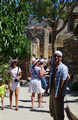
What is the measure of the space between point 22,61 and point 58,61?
40.0 feet

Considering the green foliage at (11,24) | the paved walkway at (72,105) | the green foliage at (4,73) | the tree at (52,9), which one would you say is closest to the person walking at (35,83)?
the green foliage at (4,73)

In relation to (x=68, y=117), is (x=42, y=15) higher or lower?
higher

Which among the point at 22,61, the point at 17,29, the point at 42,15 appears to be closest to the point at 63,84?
the point at 17,29

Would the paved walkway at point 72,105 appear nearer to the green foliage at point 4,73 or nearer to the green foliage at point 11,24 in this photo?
the green foliage at point 4,73

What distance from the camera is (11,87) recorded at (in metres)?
8.40

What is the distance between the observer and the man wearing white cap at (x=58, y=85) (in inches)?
228

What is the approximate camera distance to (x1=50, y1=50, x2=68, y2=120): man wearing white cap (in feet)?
19.0

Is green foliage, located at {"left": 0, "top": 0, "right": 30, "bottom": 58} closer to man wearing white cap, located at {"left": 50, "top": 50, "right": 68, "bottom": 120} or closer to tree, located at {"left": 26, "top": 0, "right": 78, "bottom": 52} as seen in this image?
man wearing white cap, located at {"left": 50, "top": 50, "right": 68, "bottom": 120}

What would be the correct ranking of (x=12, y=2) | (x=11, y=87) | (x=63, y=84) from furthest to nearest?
(x=11, y=87)
(x=12, y=2)
(x=63, y=84)

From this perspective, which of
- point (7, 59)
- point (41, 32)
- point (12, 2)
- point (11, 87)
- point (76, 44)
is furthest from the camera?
point (41, 32)

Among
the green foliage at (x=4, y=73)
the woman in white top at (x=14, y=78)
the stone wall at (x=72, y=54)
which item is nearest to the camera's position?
the green foliage at (x=4, y=73)

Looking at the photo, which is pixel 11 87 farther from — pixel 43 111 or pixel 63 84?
pixel 63 84

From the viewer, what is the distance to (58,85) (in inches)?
228

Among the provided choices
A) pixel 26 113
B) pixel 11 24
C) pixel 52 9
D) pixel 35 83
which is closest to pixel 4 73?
pixel 35 83
